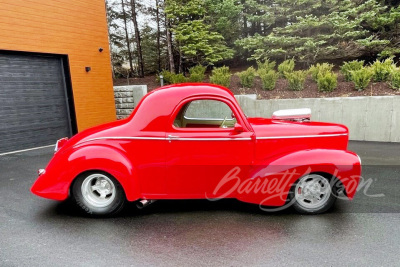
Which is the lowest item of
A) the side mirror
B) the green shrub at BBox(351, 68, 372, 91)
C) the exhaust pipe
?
the exhaust pipe

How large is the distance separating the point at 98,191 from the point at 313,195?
2822mm

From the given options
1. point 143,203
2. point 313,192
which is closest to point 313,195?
point 313,192

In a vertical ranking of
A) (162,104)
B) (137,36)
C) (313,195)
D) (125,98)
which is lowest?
(313,195)

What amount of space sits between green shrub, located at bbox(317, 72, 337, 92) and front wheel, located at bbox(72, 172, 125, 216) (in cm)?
758

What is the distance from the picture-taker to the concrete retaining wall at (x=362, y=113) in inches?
278

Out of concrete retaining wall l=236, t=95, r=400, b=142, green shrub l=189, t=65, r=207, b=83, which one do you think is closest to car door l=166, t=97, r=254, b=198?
concrete retaining wall l=236, t=95, r=400, b=142

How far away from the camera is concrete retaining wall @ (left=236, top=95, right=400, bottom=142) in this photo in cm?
705

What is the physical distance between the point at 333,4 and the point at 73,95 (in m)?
11.6

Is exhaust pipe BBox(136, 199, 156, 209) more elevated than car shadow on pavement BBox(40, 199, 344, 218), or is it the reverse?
exhaust pipe BBox(136, 199, 156, 209)

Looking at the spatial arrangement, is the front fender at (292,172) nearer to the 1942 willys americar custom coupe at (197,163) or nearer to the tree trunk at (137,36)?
the 1942 willys americar custom coupe at (197,163)

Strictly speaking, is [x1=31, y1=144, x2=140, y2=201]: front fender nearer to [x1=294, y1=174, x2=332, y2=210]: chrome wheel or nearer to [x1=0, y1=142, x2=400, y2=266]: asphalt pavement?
[x1=0, y1=142, x2=400, y2=266]: asphalt pavement

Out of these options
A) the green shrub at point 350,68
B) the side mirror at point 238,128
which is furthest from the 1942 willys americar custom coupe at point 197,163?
the green shrub at point 350,68

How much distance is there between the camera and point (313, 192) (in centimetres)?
332

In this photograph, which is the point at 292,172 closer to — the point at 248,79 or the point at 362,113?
the point at 362,113
